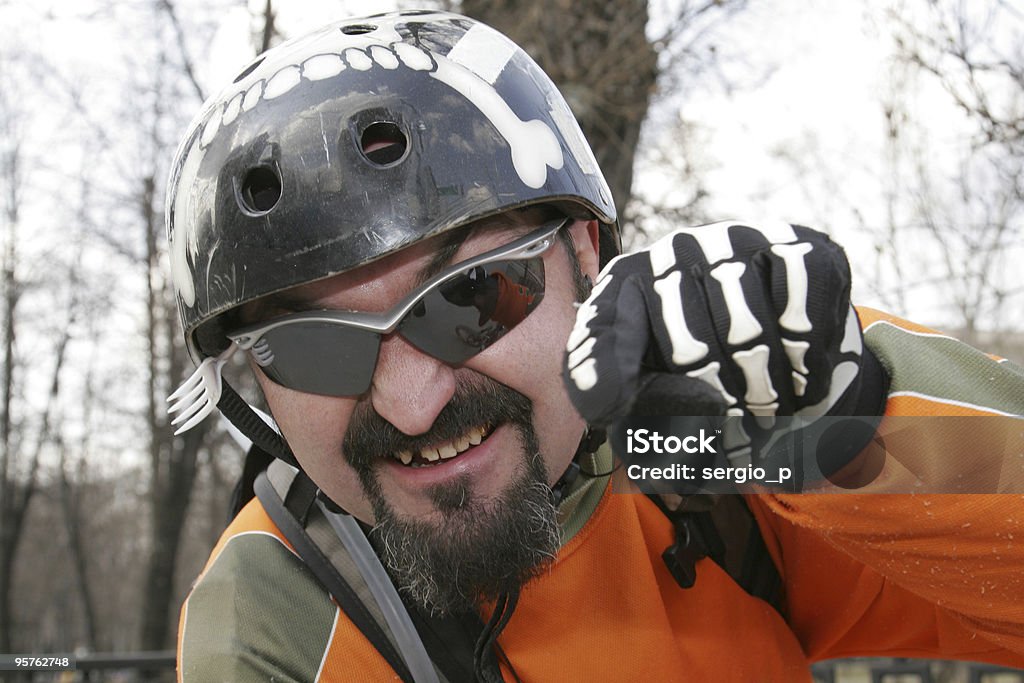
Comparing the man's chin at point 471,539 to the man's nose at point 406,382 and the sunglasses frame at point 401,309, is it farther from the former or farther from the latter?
the sunglasses frame at point 401,309

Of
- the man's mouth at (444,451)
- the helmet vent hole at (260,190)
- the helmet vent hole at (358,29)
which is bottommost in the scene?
the man's mouth at (444,451)

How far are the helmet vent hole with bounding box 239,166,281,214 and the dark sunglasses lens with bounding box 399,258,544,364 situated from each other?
1.51ft

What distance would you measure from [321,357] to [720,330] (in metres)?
0.92

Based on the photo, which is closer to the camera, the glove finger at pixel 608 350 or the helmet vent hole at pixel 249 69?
the glove finger at pixel 608 350

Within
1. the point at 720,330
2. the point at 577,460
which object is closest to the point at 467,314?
the point at 577,460

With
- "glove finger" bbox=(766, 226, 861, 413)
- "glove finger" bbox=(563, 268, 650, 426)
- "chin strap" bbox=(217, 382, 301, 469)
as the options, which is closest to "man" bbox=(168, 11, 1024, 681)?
"chin strap" bbox=(217, 382, 301, 469)

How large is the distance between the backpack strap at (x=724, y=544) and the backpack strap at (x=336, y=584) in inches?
25.4

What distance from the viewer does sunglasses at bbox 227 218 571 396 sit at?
1729mm

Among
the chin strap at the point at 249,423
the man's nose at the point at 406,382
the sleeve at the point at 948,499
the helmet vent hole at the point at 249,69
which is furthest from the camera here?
the chin strap at the point at 249,423

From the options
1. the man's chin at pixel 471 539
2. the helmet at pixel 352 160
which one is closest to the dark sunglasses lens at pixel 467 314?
the helmet at pixel 352 160

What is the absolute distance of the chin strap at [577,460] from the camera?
200 cm

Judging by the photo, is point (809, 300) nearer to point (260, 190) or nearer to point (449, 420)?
point (449, 420)

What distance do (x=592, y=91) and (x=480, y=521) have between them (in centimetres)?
433

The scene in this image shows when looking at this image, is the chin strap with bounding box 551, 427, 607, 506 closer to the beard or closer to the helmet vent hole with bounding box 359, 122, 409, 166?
the beard
